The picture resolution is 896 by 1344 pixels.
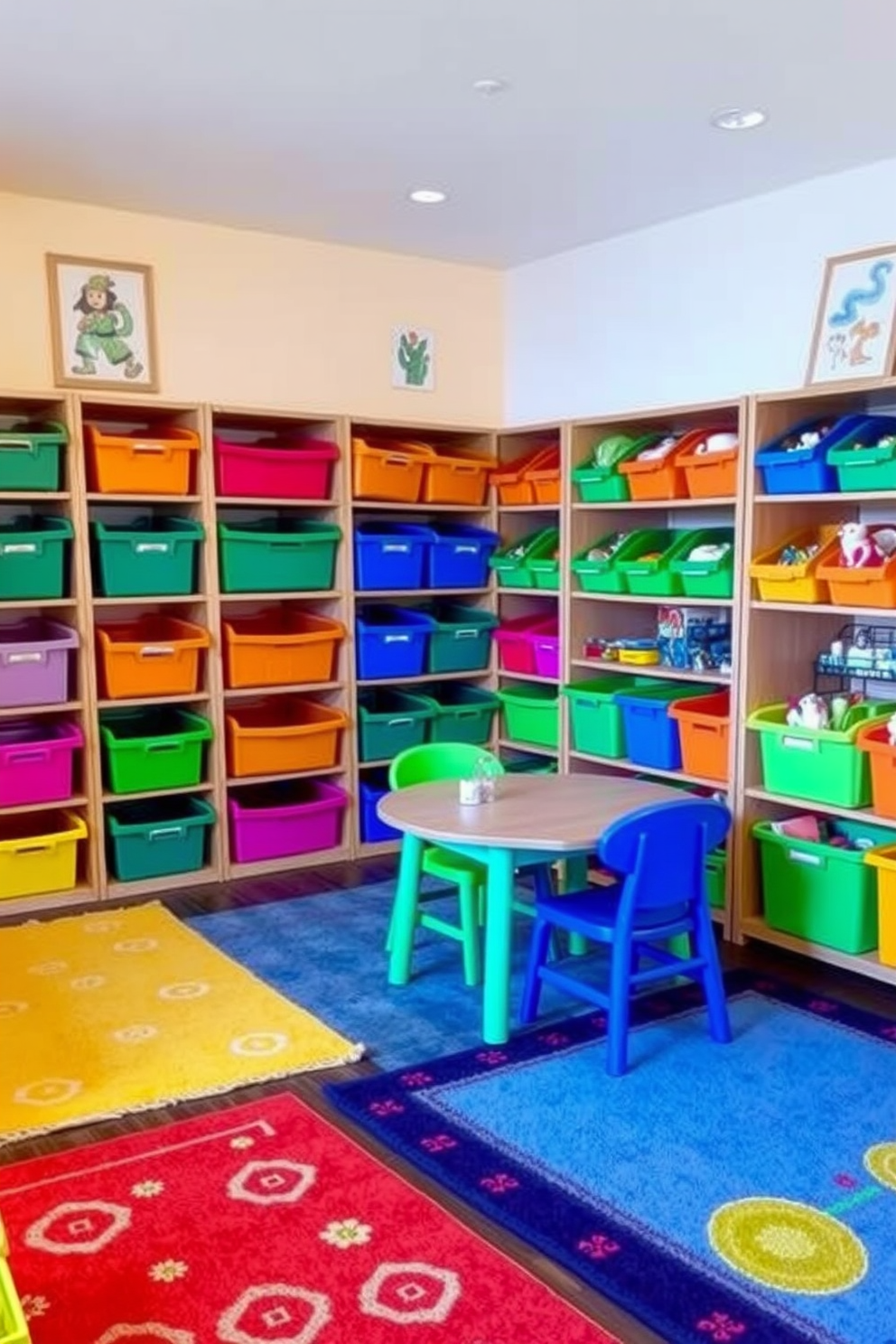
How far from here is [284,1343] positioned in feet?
6.55

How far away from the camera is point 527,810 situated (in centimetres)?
336

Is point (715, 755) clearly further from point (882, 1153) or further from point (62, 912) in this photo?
point (62, 912)

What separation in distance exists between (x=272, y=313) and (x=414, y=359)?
0.71 metres

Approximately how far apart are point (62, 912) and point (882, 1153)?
293 cm

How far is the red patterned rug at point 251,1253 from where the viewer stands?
80.3 inches

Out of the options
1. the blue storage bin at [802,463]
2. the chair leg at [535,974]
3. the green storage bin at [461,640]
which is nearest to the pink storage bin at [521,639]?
the green storage bin at [461,640]

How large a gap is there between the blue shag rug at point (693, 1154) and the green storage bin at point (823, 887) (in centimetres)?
31

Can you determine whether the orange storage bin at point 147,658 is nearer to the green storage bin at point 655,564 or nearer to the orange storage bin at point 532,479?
the orange storage bin at point 532,479

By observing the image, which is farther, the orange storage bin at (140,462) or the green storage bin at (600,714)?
the green storage bin at (600,714)

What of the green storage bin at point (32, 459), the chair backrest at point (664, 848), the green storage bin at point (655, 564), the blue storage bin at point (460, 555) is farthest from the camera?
the blue storage bin at point (460, 555)

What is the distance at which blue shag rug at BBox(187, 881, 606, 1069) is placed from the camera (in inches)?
128

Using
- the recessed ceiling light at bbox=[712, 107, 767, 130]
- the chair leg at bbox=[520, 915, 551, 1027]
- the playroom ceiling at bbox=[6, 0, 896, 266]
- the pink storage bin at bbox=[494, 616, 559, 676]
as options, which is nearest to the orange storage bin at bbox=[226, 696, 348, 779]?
the pink storage bin at bbox=[494, 616, 559, 676]

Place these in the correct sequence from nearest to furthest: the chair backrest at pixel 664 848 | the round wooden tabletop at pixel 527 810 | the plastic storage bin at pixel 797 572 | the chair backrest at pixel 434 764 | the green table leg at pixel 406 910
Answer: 1. the chair backrest at pixel 664 848
2. the round wooden tabletop at pixel 527 810
3. the green table leg at pixel 406 910
4. the plastic storage bin at pixel 797 572
5. the chair backrest at pixel 434 764

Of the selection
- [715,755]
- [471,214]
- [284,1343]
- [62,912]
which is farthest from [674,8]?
[62,912]
